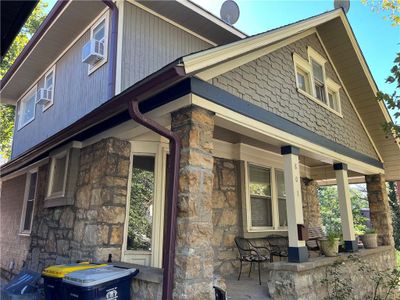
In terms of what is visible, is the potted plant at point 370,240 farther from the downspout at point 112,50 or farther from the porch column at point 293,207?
the downspout at point 112,50

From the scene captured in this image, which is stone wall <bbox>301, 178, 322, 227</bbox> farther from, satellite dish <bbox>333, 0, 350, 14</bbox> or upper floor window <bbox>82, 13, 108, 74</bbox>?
upper floor window <bbox>82, 13, 108, 74</bbox>

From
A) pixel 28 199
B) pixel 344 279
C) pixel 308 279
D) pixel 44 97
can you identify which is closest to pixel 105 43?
pixel 44 97

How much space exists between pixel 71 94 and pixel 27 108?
3923 millimetres

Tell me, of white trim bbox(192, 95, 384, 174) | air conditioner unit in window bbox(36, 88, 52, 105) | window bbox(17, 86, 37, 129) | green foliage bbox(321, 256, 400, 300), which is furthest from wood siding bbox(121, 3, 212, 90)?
window bbox(17, 86, 37, 129)

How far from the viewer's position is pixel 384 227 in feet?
25.5

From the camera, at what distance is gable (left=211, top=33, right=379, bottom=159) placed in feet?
14.4

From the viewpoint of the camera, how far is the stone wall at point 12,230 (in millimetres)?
7384

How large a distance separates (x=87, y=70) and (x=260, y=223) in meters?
4.72

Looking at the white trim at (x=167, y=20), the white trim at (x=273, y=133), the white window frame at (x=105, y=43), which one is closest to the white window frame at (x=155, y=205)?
the white trim at (x=273, y=133)

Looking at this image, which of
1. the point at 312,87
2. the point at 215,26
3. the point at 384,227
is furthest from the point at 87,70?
the point at 384,227

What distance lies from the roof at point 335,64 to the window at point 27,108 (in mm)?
2047

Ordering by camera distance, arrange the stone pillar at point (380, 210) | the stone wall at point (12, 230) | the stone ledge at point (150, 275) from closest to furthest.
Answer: the stone ledge at point (150, 275) < the stone wall at point (12, 230) < the stone pillar at point (380, 210)

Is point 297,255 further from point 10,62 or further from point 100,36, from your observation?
point 10,62

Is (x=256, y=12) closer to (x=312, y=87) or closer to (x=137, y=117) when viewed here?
(x=312, y=87)
